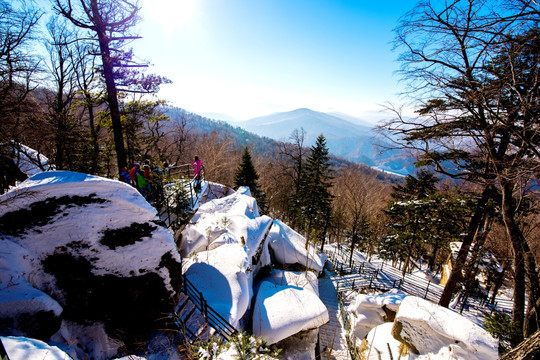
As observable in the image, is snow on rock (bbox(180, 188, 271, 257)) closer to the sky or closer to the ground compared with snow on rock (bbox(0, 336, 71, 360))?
closer to the ground

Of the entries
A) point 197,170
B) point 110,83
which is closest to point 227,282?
point 197,170

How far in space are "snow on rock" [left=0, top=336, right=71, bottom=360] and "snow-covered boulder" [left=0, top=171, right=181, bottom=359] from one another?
1.35 metres

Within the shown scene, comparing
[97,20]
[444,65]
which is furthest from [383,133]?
[97,20]

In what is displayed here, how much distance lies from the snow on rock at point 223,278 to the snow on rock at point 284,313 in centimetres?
100

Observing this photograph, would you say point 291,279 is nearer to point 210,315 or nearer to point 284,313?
point 284,313

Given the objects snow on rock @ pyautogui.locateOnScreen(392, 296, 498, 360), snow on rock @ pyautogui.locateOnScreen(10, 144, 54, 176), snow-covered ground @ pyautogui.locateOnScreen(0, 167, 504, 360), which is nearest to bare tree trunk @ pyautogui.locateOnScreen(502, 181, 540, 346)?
snow on rock @ pyautogui.locateOnScreen(392, 296, 498, 360)

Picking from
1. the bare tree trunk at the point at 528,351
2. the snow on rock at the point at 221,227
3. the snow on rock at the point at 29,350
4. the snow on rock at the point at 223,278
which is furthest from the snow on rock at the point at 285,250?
the snow on rock at the point at 29,350

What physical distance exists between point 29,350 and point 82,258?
2.32 m

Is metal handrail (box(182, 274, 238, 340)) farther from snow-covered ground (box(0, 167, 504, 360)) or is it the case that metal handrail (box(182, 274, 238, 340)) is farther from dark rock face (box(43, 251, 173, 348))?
dark rock face (box(43, 251, 173, 348))

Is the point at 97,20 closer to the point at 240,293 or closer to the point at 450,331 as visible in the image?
the point at 240,293

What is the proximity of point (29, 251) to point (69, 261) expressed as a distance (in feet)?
2.17

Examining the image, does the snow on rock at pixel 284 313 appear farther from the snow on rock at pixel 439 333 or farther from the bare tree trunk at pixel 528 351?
the bare tree trunk at pixel 528 351

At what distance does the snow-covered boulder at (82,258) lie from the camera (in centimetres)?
384

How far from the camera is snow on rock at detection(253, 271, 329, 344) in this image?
6.84 m
